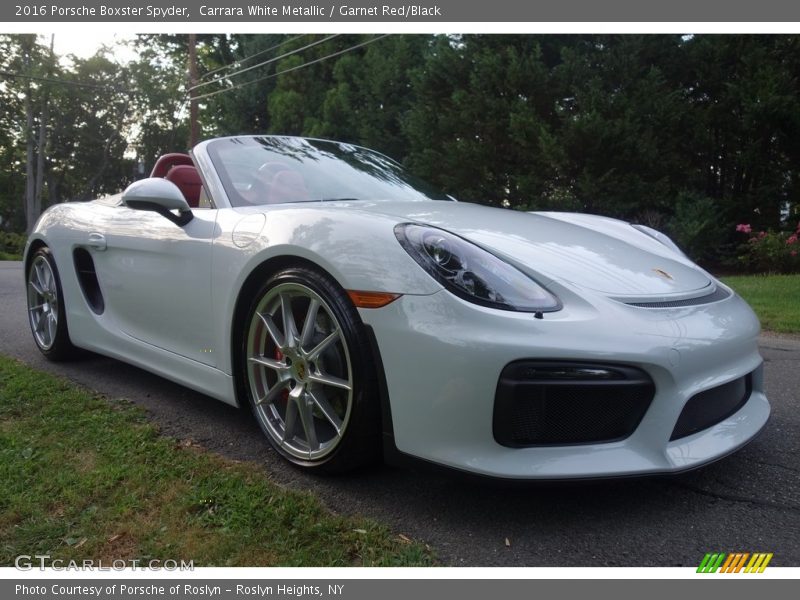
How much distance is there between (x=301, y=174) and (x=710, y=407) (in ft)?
6.62

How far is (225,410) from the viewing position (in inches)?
119

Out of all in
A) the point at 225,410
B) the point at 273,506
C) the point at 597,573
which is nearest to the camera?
the point at 597,573

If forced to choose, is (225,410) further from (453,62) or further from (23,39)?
(23,39)

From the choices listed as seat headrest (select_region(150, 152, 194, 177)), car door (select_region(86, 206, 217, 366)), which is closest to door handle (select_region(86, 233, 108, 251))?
car door (select_region(86, 206, 217, 366))

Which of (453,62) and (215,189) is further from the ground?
(453,62)

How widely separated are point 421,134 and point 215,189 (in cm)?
1347

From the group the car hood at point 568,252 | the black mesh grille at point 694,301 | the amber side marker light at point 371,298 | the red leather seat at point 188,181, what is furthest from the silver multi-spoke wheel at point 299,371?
the red leather seat at point 188,181

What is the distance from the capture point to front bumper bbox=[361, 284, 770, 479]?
5.86ft

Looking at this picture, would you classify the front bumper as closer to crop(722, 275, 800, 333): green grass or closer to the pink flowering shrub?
crop(722, 275, 800, 333): green grass

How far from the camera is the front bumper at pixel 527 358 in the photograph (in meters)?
1.79

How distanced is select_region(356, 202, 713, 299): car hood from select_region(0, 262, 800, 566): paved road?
0.63 meters

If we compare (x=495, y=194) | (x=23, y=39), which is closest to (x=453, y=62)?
(x=495, y=194)

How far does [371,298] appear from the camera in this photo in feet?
6.57

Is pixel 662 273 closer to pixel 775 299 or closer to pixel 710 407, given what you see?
pixel 710 407
